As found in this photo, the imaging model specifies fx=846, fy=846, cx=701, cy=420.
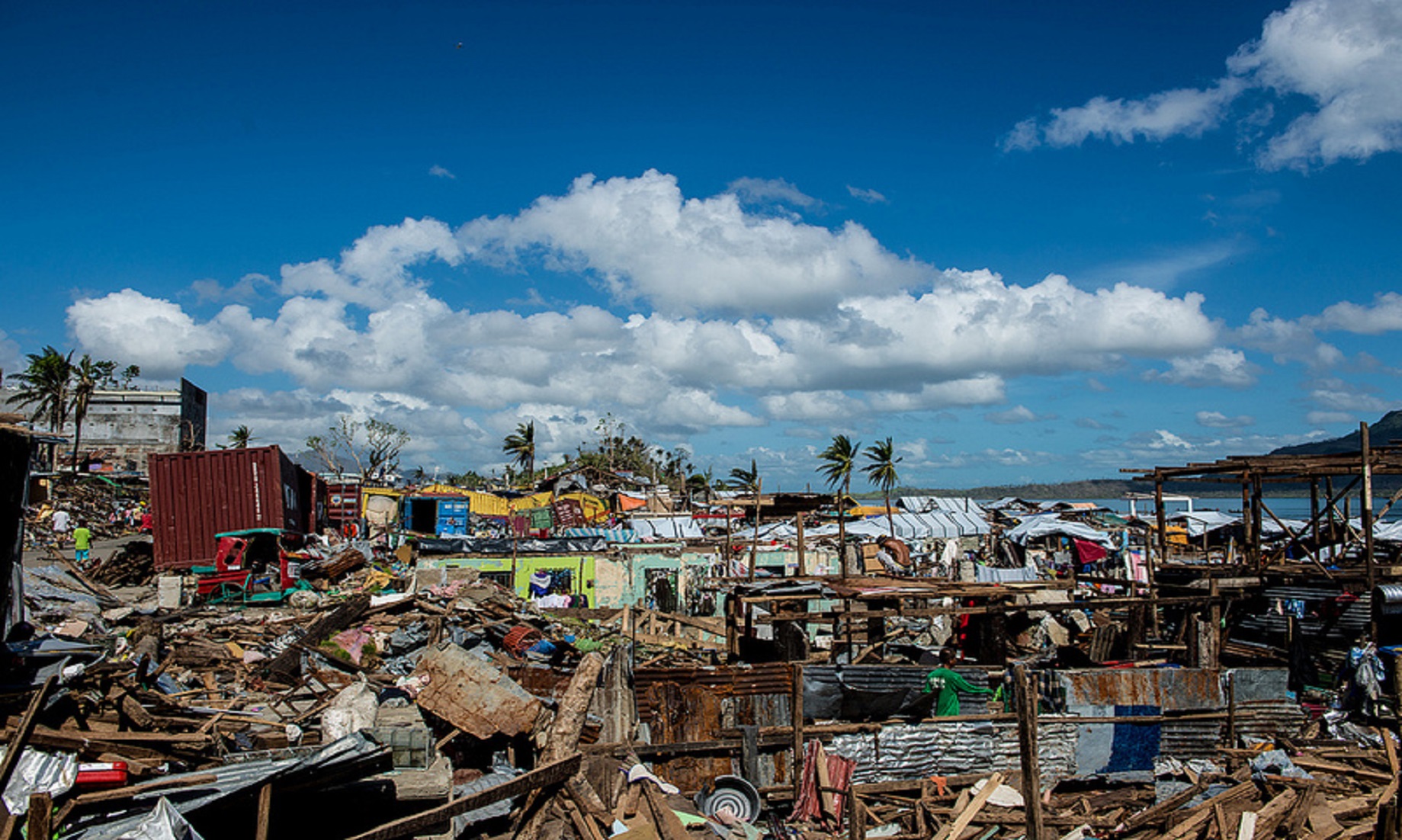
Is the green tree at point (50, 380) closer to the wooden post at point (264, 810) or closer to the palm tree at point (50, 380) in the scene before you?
the palm tree at point (50, 380)

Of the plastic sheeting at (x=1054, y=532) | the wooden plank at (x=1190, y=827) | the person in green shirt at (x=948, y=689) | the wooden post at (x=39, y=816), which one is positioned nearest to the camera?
the wooden post at (x=39, y=816)

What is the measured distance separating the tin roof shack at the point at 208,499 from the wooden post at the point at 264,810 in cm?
2085

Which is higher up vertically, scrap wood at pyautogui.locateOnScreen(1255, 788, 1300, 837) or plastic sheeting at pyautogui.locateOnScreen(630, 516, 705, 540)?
plastic sheeting at pyautogui.locateOnScreen(630, 516, 705, 540)

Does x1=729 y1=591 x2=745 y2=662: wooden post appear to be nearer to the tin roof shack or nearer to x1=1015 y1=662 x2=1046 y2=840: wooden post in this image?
x1=1015 y1=662 x2=1046 y2=840: wooden post

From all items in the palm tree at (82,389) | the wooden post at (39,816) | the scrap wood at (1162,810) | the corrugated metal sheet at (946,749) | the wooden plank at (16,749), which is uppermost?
the palm tree at (82,389)

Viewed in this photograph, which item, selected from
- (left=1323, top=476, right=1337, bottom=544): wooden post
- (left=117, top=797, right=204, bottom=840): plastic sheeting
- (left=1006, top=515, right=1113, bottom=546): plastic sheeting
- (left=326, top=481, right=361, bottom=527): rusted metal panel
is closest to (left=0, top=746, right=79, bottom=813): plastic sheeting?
(left=117, top=797, right=204, bottom=840): plastic sheeting

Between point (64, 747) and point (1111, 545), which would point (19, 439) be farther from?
point (1111, 545)

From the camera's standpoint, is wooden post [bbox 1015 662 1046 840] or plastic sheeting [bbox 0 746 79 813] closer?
plastic sheeting [bbox 0 746 79 813]

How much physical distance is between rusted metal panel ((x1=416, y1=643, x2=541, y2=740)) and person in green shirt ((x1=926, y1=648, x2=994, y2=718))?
594cm

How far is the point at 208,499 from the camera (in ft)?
84.9

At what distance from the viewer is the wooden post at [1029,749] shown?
9.38m

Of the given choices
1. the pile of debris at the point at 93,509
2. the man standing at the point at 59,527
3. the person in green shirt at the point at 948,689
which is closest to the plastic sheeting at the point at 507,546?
the man standing at the point at 59,527

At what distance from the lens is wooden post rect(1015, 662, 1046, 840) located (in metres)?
9.38

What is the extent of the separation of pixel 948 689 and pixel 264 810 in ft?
30.7
